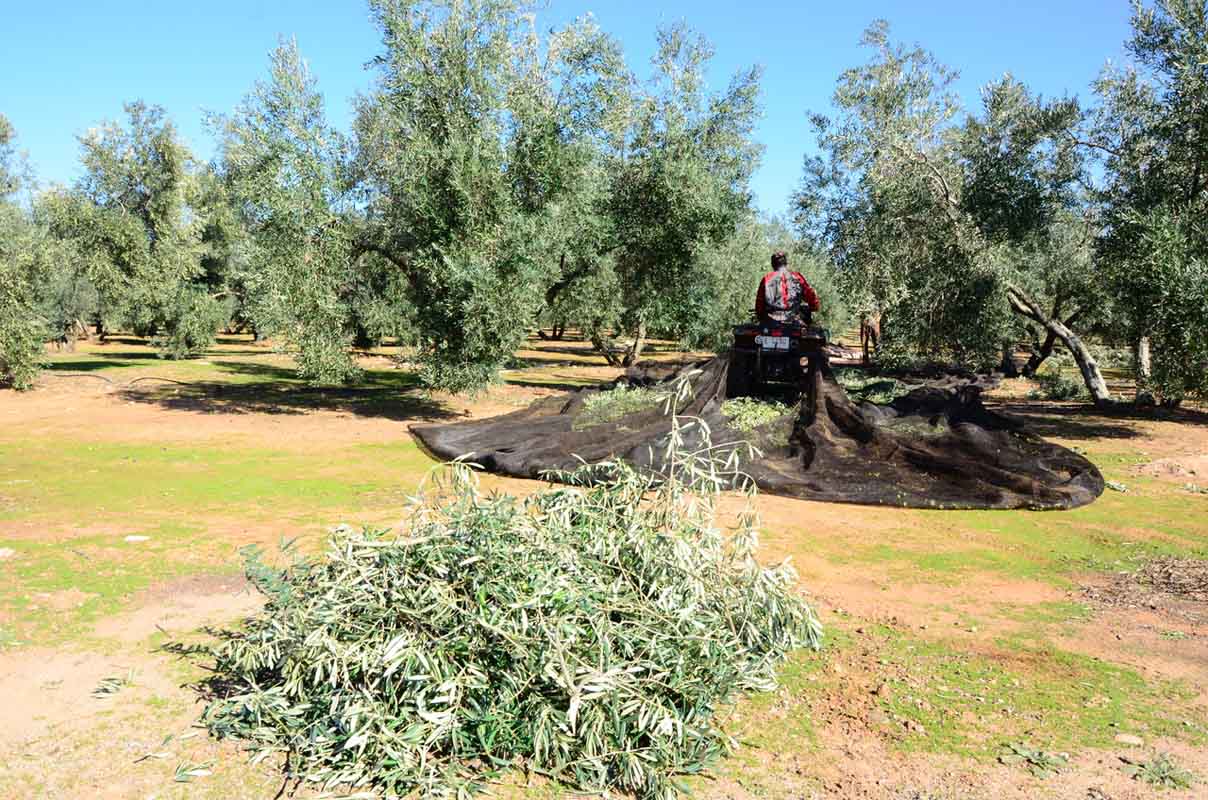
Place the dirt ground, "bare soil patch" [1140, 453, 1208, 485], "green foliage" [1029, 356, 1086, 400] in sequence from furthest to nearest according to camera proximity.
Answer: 1. "green foliage" [1029, 356, 1086, 400]
2. "bare soil patch" [1140, 453, 1208, 485]
3. the dirt ground

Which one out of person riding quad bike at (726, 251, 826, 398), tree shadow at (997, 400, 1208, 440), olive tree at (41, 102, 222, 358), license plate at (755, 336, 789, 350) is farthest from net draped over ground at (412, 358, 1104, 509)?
olive tree at (41, 102, 222, 358)

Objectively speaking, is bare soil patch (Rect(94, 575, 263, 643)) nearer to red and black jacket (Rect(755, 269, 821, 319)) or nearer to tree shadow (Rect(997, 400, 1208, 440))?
red and black jacket (Rect(755, 269, 821, 319))

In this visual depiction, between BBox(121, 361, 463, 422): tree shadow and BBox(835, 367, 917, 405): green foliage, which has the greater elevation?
BBox(835, 367, 917, 405): green foliage

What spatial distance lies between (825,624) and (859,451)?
4522 mm

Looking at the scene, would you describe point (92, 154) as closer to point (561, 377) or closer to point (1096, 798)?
point (561, 377)

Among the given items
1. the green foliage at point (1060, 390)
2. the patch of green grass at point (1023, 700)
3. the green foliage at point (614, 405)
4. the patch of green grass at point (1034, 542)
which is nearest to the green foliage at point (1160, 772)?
the patch of green grass at point (1023, 700)

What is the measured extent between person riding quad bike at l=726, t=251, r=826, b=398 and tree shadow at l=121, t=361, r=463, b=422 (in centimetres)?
657

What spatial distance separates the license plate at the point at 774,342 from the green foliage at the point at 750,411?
749mm

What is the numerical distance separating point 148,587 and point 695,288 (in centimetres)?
1591

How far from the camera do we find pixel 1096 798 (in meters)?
3.64

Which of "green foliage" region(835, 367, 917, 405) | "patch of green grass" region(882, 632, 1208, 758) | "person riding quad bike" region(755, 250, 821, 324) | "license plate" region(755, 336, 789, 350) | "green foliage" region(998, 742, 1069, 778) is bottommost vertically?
"green foliage" region(998, 742, 1069, 778)

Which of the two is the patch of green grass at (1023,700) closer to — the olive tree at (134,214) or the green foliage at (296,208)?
the green foliage at (296,208)

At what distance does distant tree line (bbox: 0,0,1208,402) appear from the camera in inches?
539

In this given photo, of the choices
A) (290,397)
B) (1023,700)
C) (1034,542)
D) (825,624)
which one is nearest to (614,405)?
(1034,542)
